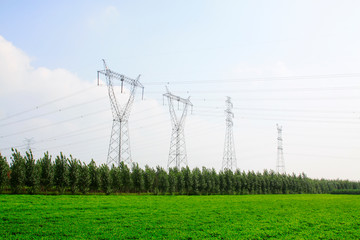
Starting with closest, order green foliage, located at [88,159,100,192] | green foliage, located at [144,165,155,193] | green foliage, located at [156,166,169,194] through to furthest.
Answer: green foliage, located at [88,159,100,192], green foliage, located at [144,165,155,193], green foliage, located at [156,166,169,194]

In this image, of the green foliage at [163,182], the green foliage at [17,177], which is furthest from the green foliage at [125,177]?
the green foliage at [17,177]

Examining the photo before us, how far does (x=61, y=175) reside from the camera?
48844 mm

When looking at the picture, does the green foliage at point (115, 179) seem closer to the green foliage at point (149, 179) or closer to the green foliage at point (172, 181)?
→ the green foliage at point (149, 179)

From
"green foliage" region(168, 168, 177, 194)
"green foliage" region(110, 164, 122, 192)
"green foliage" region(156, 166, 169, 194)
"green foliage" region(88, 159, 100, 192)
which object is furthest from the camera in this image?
"green foliage" region(168, 168, 177, 194)

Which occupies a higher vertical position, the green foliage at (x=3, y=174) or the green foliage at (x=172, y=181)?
the green foliage at (x=3, y=174)

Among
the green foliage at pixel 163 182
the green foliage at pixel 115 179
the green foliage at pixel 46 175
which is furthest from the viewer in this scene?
the green foliage at pixel 163 182

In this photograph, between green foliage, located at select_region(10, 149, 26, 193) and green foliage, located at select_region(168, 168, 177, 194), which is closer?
green foliage, located at select_region(10, 149, 26, 193)

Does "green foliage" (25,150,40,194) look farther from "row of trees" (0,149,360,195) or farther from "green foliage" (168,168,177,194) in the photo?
"green foliage" (168,168,177,194)

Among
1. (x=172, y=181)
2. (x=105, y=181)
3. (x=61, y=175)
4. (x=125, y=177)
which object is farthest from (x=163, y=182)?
(x=61, y=175)

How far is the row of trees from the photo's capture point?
147ft

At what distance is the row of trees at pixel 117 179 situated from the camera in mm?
44938

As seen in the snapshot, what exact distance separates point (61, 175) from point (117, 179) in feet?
38.0

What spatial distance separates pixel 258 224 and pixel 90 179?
38.3 metres

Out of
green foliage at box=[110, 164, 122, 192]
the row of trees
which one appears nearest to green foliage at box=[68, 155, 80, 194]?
the row of trees
